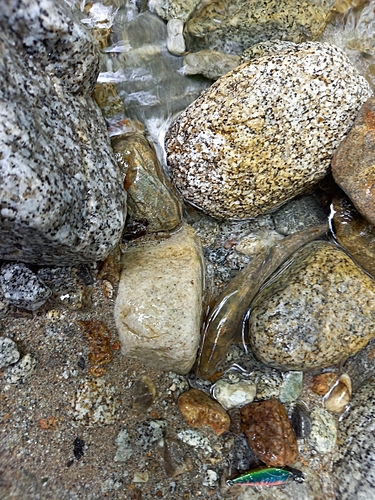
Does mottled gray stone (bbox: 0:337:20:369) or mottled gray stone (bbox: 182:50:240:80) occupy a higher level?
mottled gray stone (bbox: 182:50:240:80)

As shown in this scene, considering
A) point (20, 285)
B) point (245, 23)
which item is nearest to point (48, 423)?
point (20, 285)

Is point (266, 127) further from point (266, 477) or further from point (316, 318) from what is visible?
point (266, 477)

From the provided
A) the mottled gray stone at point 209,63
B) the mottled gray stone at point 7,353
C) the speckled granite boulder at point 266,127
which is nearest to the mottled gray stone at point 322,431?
the speckled granite boulder at point 266,127

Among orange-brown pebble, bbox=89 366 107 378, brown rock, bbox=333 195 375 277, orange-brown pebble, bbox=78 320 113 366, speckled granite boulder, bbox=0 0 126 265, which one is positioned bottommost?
orange-brown pebble, bbox=89 366 107 378

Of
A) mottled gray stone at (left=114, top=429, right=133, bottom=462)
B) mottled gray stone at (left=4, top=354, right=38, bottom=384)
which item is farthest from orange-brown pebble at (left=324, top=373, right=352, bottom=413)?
mottled gray stone at (left=4, top=354, right=38, bottom=384)

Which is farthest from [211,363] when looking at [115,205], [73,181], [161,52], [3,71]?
[161,52]

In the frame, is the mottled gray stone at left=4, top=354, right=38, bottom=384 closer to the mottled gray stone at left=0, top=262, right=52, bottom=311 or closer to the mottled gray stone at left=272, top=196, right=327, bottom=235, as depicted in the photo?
the mottled gray stone at left=0, top=262, right=52, bottom=311
